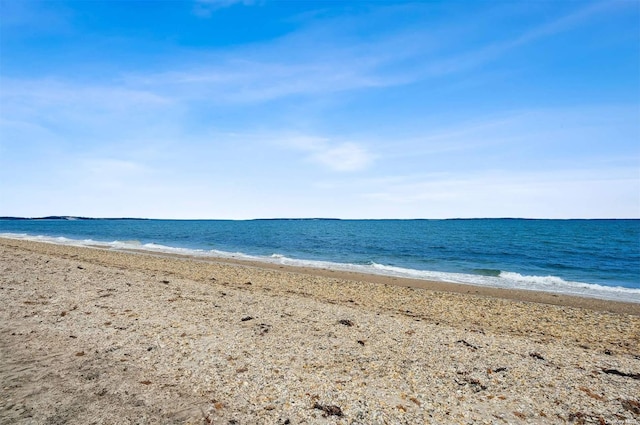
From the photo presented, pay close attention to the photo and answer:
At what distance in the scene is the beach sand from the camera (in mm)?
5367

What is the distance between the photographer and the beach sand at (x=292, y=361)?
5.37 meters

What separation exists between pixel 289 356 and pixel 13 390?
14.1 ft

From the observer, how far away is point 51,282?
1359 cm

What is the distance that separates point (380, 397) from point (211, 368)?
9.65 feet

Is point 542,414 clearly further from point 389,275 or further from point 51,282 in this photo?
point 389,275

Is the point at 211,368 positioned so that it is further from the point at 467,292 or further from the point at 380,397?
the point at 467,292

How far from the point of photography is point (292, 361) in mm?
7062

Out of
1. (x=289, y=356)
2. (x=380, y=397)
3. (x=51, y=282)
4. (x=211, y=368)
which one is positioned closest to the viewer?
(x=380, y=397)

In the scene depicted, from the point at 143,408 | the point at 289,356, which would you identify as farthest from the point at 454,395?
the point at 143,408

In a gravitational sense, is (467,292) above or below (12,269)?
below

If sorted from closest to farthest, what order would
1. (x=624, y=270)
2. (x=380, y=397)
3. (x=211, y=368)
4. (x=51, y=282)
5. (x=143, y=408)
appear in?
(x=143, y=408), (x=380, y=397), (x=211, y=368), (x=51, y=282), (x=624, y=270)

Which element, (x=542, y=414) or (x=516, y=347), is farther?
(x=516, y=347)

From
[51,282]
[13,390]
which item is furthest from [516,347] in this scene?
[51,282]

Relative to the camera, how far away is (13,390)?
222 inches
